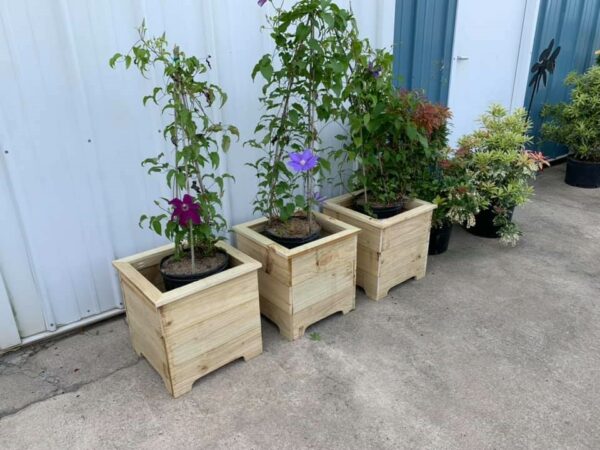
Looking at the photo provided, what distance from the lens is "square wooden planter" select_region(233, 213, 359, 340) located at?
200 cm

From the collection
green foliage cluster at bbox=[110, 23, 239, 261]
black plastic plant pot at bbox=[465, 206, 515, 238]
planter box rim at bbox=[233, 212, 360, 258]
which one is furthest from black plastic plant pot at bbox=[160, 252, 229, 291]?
black plastic plant pot at bbox=[465, 206, 515, 238]

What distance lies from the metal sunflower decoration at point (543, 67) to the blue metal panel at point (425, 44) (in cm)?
148

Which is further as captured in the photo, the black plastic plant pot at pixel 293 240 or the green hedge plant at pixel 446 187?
the green hedge plant at pixel 446 187

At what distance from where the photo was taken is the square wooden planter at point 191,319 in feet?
5.47

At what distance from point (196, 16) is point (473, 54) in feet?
7.60

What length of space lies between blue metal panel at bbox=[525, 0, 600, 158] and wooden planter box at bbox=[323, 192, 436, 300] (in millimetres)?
2693

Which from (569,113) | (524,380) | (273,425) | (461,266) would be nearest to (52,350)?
(273,425)

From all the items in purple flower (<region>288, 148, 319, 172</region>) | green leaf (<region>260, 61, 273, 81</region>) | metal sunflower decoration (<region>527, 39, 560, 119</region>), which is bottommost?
purple flower (<region>288, 148, 319, 172</region>)

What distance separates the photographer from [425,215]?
2.49 metres

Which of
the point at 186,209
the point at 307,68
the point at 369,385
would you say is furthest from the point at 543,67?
the point at 186,209

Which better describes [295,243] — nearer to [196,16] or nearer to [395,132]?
[395,132]

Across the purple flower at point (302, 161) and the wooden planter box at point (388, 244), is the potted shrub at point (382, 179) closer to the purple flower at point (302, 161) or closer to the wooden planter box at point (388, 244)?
the wooden planter box at point (388, 244)

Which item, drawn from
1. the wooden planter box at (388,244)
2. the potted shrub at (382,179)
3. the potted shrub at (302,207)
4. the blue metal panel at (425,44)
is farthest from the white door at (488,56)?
the potted shrub at (302,207)

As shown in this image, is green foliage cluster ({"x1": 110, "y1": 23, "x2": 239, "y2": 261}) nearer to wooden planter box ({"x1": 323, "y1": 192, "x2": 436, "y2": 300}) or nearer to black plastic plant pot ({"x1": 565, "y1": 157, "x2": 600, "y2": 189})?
wooden planter box ({"x1": 323, "y1": 192, "x2": 436, "y2": 300})
